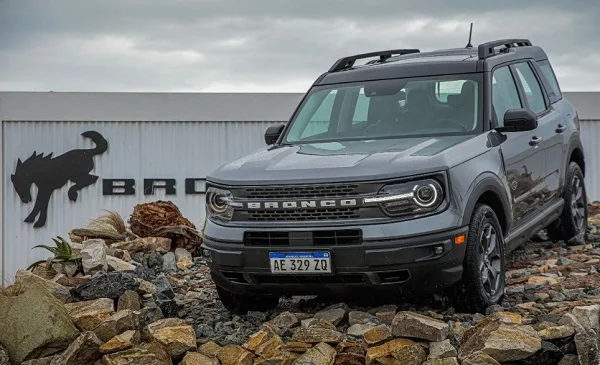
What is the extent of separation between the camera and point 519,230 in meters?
9.23

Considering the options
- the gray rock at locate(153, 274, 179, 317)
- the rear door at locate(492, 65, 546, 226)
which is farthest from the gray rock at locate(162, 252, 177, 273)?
the rear door at locate(492, 65, 546, 226)

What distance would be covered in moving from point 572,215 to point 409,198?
14.1 ft

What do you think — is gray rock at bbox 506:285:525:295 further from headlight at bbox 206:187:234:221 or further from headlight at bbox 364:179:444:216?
headlight at bbox 206:187:234:221

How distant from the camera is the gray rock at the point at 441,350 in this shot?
24.1ft

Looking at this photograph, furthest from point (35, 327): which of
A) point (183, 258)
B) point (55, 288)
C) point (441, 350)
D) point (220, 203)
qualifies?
point (183, 258)

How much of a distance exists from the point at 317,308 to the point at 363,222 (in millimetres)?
1346

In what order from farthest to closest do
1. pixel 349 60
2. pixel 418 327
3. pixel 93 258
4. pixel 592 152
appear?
pixel 592 152 → pixel 93 258 → pixel 349 60 → pixel 418 327

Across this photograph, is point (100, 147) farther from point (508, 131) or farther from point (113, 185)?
point (508, 131)

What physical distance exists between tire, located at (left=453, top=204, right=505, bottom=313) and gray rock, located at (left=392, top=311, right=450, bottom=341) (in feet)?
1.56

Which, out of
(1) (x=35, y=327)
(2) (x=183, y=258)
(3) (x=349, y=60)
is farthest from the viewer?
(2) (x=183, y=258)

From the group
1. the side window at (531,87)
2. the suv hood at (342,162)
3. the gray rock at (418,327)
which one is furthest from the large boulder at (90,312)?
the side window at (531,87)

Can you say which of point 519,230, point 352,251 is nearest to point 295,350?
point 352,251

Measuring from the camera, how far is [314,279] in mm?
7824

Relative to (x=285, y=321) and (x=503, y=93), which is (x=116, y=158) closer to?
(x=503, y=93)
